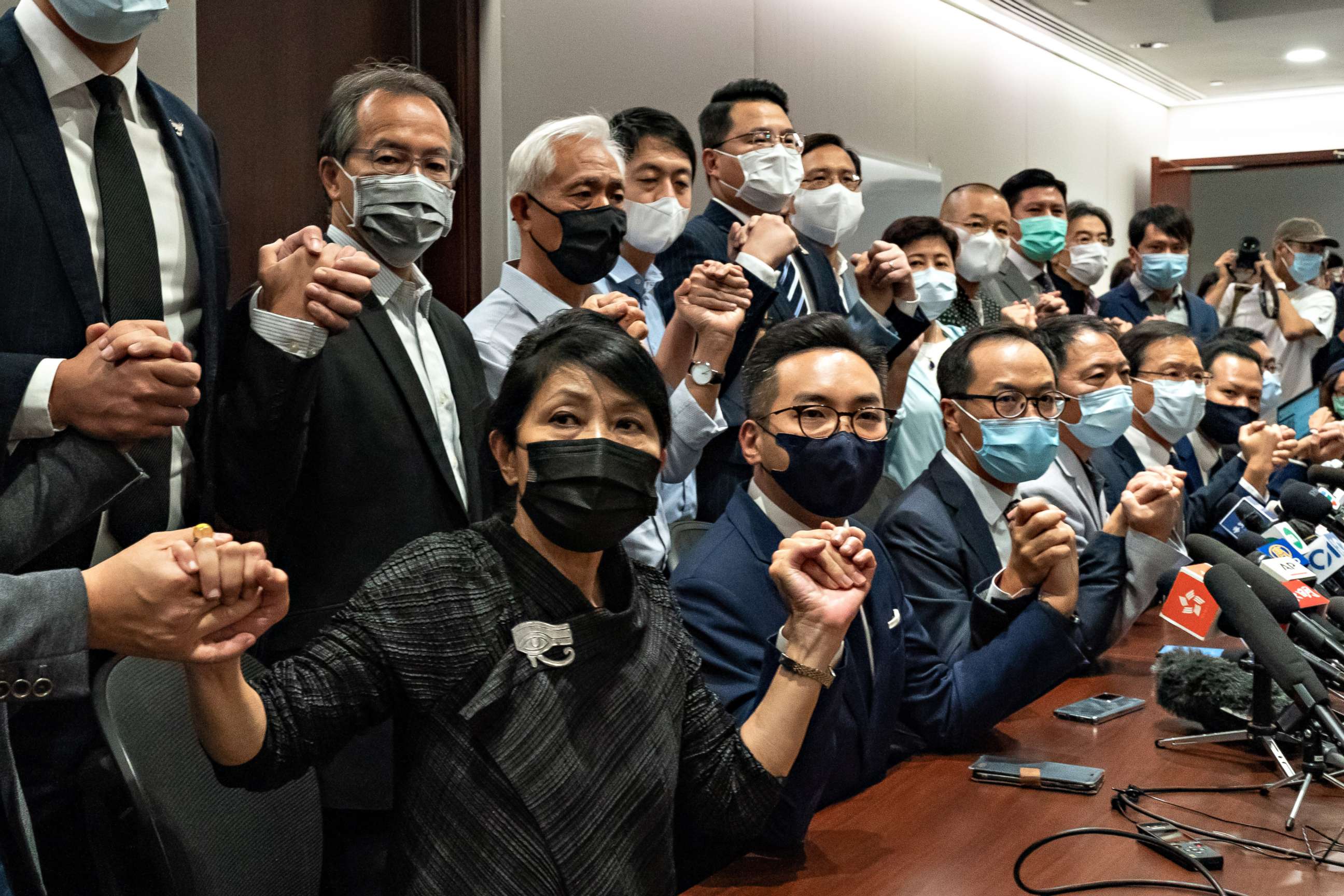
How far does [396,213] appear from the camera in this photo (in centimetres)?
210

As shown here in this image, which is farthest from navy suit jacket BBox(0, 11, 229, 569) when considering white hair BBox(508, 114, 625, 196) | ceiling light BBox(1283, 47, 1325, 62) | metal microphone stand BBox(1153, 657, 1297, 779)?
ceiling light BBox(1283, 47, 1325, 62)

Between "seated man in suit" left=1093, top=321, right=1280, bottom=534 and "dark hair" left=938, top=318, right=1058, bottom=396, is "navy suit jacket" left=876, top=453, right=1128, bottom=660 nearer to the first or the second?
"dark hair" left=938, top=318, right=1058, bottom=396

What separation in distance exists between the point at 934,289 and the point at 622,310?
1937 mm

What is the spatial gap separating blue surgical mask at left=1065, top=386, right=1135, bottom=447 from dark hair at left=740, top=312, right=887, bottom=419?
4.09 feet

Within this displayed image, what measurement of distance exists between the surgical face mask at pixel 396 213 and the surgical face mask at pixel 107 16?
0.48 m

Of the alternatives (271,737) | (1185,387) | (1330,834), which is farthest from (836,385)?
(1185,387)

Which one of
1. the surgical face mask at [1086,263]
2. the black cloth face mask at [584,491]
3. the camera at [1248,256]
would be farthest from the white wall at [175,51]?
the camera at [1248,256]

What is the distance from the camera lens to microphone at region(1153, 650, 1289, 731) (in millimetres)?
2152

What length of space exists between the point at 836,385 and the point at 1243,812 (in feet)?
2.89

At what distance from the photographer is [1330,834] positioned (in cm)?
172

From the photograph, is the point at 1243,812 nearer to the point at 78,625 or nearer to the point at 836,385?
the point at 836,385

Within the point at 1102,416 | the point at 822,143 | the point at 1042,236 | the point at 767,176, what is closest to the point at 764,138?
the point at 767,176

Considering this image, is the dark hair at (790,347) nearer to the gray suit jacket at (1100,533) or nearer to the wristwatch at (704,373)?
the wristwatch at (704,373)

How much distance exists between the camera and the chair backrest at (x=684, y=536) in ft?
7.90
